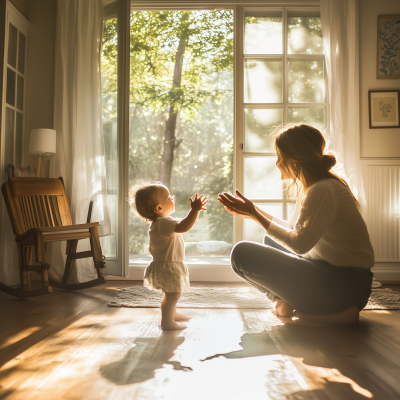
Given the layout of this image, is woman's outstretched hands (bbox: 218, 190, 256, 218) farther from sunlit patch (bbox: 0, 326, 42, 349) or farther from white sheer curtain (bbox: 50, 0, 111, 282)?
white sheer curtain (bbox: 50, 0, 111, 282)

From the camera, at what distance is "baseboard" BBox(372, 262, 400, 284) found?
11.0ft

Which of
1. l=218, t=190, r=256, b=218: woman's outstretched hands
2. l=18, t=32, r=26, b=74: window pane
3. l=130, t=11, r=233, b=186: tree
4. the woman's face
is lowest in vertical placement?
l=218, t=190, r=256, b=218: woman's outstretched hands

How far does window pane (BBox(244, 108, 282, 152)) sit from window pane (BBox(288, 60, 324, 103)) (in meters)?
0.20

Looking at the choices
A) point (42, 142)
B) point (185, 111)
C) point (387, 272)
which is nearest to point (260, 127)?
point (387, 272)

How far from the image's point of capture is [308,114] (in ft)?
11.3

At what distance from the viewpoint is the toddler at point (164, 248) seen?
1.81 m

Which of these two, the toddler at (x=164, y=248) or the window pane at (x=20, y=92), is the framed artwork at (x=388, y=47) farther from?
the window pane at (x=20, y=92)

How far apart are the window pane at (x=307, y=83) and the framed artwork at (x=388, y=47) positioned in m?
0.51

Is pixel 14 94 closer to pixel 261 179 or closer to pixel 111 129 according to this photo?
pixel 111 129

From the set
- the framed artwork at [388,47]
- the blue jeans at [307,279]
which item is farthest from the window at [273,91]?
the blue jeans at [307,279]

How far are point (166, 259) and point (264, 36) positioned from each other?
8.08ft

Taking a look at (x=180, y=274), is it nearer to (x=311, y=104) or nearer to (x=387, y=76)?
(x=311, y=104)

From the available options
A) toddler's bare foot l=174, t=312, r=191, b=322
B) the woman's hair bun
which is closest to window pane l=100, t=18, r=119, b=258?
toddler's bare foot l=174, t=312, r=191, b=322

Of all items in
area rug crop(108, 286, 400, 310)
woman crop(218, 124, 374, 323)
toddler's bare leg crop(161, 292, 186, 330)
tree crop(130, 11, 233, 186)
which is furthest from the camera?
tree crop(130, 11, 233, 186)
